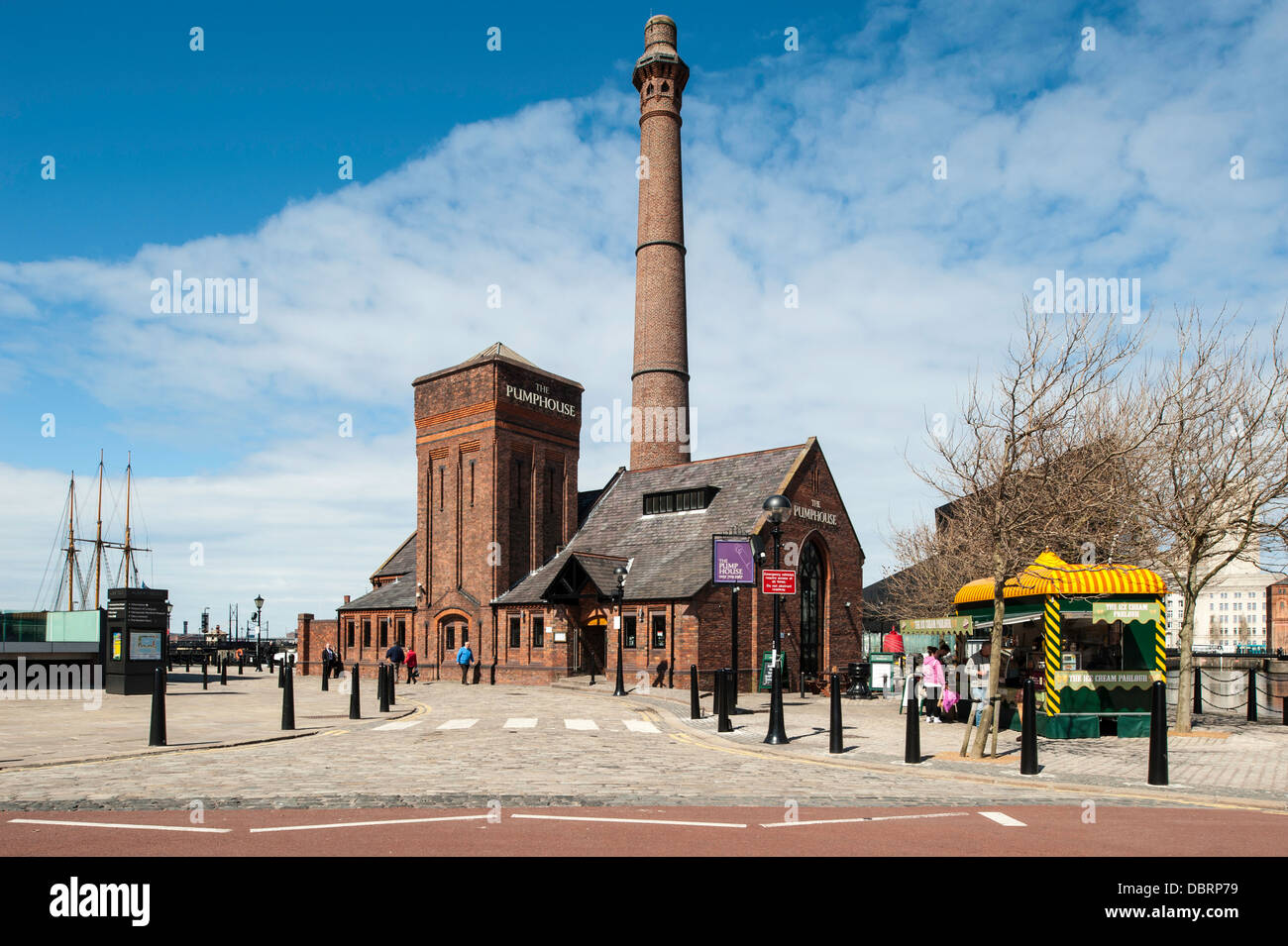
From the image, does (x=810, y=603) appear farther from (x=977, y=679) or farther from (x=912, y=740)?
(x=912, y=740)

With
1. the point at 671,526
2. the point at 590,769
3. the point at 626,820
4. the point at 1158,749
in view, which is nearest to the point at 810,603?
the point at 671,526

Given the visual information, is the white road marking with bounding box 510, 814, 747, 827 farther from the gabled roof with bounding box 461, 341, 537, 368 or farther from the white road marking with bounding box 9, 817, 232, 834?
the gabled roof with bounding box 461, 341, 537, 368

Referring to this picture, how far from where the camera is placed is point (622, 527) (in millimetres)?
40812

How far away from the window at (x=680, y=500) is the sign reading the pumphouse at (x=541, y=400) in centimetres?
638

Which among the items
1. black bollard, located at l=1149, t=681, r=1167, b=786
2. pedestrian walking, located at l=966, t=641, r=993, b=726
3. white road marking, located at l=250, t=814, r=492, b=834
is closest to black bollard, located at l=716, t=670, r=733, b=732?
pedestrian walking, located at l=966, t=641, r=993, b=726

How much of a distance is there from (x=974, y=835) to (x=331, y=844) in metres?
5.33

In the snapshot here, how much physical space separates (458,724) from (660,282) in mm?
30084

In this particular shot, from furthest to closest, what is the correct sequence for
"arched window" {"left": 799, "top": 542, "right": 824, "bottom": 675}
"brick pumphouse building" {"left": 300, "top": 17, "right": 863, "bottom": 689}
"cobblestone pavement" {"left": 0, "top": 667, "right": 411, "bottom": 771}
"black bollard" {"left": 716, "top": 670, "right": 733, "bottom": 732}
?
"arched window" {"left": 799, "top": 542, "right": 824, "bottom": 675}, "brick pumphouse building" {"left": 300, "top": 17, "right": 863, "bottom": 689}, "black bollard" {"left": 716, "top": 670, "right": 733, "bottom": 732}, "cobblestone pavement" {"left": 0, "top": 667, "right": 411, "bottom": 771}

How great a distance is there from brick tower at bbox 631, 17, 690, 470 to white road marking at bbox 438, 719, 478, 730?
25973mm

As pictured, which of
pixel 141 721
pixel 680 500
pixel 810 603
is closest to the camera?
pixel 141 721

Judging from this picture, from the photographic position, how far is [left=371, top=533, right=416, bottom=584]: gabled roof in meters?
50.5

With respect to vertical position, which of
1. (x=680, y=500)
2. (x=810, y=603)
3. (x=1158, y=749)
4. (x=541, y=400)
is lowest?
(x=1158, y=749)

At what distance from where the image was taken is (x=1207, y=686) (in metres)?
27.6
